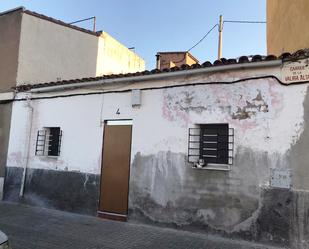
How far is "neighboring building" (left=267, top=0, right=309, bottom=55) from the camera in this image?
8.23 metres

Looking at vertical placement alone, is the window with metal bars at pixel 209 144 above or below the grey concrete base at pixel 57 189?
above

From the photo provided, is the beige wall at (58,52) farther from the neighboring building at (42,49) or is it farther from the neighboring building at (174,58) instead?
the neighboring building at (174,58)

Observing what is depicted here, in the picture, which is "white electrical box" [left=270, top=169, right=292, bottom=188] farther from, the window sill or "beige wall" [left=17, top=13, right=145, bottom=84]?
"beige wall" [left=17, top=13, right=145, bottom=84]

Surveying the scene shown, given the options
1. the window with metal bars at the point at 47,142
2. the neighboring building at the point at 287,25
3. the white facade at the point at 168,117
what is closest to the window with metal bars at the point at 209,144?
the white facade at the point at 168,117

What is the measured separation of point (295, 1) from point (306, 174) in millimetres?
5005

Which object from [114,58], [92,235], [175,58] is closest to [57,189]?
[92,235]

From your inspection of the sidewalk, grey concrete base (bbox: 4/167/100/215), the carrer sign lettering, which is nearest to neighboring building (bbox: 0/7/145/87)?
grey concrete base (bbox: 4/167/100/215)

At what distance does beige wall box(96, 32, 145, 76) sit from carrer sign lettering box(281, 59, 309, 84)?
31.6 feet

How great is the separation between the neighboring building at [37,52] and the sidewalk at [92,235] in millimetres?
3436

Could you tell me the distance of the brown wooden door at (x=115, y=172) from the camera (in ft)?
26.9

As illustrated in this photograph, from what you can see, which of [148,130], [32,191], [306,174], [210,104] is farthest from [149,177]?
[32,191]

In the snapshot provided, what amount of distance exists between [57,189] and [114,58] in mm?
8786

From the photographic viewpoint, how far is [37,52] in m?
11.4

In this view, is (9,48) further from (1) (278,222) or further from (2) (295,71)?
(1) (278,222)
